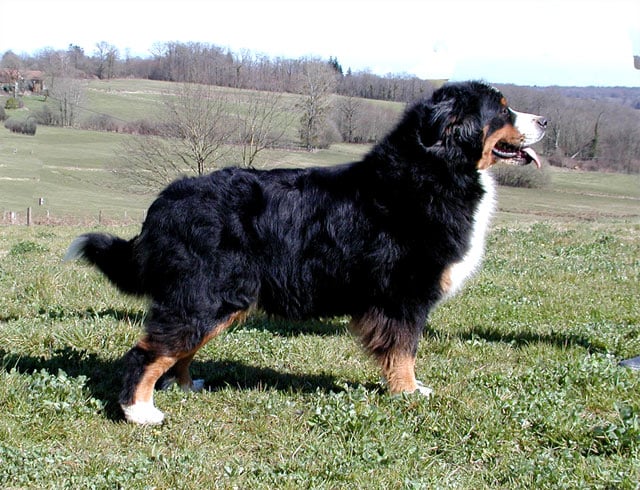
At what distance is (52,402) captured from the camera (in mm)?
4289

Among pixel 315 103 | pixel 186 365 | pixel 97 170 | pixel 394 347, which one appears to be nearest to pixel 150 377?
pixel 186 365

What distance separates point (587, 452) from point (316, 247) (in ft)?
7.75

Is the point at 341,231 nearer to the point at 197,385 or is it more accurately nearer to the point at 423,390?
the point at 423,390

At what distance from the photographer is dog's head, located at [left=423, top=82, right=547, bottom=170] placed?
4.75 metres

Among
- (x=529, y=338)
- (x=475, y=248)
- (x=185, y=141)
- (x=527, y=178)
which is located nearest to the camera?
(x=475, y=248)

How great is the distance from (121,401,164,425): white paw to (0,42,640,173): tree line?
64.9 feet

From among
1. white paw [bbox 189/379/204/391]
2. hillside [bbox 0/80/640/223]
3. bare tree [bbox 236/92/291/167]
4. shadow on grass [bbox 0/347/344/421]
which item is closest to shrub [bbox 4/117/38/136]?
hillside [bbox 0/80/640/223]

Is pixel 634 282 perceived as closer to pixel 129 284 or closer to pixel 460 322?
pixel 460 322

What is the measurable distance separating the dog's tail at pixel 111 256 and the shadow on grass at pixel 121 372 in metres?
0.80

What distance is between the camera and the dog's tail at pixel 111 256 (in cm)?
492

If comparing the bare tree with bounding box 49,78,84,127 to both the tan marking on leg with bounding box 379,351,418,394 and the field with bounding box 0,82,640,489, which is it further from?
the tan marking on leg with bounding box 379,351,418,394

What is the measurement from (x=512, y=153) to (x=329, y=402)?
2516 mm

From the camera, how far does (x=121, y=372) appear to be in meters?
5.19

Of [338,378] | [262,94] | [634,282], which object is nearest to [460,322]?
[338,378]
